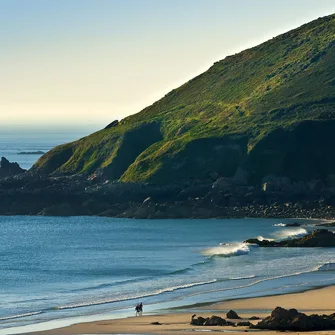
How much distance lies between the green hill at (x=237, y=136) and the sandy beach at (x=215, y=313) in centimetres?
6906

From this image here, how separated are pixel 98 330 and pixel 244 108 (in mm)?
120874

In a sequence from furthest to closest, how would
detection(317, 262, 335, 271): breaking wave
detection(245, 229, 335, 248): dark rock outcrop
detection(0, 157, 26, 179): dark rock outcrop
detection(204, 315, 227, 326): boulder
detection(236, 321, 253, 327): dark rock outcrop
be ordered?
detection(0, 157, 26, 179): dark rock outcrop, detection(245, 229, 335, 248): dark rock outcrop, detection(317, 262, 335, 271): breaking wave, detection(204, 315, 227, 326): boulder, detection(236, 321, 253, 327): dark rock outcrop

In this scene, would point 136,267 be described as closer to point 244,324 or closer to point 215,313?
point 215,313

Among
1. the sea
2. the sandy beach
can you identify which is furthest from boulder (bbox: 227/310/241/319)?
the sea

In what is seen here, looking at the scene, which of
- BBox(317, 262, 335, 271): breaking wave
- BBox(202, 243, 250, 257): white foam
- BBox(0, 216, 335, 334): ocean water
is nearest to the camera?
BBox(0, 216, 335, 334): ocean water

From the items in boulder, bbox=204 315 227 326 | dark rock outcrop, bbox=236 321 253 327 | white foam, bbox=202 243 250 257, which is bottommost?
dark rock outcrop, bbox=236 321 253 327

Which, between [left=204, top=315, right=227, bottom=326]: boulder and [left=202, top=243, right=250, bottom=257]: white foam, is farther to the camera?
[left=202, top=243, right=250, bottom=257]: white foam

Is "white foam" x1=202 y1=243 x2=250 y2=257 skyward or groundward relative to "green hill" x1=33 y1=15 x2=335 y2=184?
groundward

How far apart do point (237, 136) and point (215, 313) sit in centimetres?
9198

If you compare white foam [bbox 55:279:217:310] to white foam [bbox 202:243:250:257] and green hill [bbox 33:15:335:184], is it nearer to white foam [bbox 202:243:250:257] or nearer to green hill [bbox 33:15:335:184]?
white foam [bbox 202:243:250:257]

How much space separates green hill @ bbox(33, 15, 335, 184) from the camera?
149 metres

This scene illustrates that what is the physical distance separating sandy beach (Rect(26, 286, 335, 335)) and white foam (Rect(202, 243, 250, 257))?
23.2 metres

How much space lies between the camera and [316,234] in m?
105

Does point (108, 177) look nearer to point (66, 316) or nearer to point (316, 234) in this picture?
point (316, 234)
